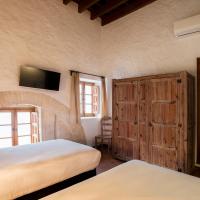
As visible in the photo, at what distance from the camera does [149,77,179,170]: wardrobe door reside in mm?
2881

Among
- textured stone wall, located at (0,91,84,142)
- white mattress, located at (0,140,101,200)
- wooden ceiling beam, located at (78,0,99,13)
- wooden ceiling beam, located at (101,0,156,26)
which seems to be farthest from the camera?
wooden ceiling beam, located at (101,0,156,26)

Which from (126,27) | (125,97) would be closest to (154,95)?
(125,97)

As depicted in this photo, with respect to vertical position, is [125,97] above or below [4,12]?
below

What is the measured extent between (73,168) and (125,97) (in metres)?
1.87

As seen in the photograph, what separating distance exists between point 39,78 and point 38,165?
197 cm

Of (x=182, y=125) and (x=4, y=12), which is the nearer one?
(x=182, y=125)

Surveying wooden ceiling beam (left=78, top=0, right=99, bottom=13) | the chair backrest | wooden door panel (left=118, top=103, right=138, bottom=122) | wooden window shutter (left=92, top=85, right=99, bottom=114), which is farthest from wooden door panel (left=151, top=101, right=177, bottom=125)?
wooden ceiling beam (left=78, top=0, right=99, bottom=13)

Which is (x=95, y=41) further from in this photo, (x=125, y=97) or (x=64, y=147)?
(x=64, y=147)

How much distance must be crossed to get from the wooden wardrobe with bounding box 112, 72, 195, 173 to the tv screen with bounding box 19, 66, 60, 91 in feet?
4.31

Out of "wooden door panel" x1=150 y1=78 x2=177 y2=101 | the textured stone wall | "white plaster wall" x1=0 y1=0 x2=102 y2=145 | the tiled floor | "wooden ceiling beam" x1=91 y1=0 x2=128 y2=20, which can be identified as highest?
"wooden ceiling beam" x1=91 y1=0 x2=128 y2=20

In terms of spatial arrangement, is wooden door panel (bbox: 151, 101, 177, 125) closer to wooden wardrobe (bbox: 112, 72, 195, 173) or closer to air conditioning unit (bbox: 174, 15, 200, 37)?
wooden wardrobe (bbox: 112, 72, 195, 173)

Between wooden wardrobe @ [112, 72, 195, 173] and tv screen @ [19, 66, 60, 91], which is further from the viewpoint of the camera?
tv screen @ [19, 66, 60, 91]

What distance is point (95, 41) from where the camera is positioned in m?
4.70

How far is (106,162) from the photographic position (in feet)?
11.6
